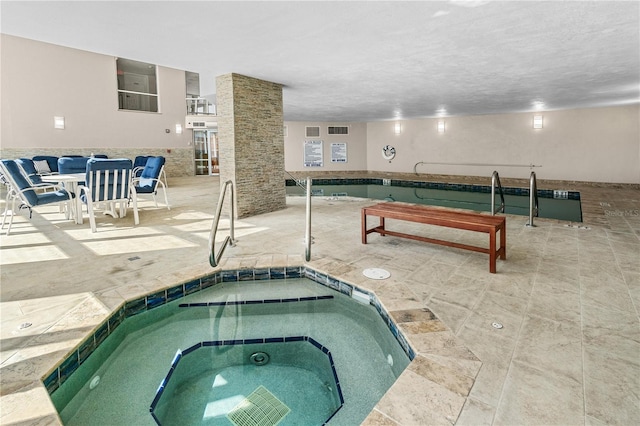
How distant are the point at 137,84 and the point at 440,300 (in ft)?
53.4

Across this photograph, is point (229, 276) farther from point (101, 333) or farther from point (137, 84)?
point (137, 84)

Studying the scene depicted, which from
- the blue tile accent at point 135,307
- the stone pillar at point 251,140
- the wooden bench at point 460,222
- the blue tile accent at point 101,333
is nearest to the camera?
the blue tile accent at point 101,333

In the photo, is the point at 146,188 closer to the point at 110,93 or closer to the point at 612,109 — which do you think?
the point at 110,93

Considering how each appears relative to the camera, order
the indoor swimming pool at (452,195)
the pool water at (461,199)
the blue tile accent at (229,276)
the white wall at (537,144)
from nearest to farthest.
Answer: the blue tile accent at (229,276), the pool water at (461,199), the indoor swimming pool at (452,195), the white wall at (537,144)

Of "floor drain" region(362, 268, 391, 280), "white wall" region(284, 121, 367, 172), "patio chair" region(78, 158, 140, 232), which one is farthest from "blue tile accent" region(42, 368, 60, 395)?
"white wall" region(284, 121, 367, 172)

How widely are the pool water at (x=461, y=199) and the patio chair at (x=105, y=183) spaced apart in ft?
15.5

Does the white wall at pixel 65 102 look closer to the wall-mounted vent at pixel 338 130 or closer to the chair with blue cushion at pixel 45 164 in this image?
the chair with blue cushion at pixel 45 164

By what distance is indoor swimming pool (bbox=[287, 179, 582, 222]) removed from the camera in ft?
25.3

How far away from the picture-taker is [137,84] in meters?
14.9

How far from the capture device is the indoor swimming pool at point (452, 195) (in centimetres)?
771

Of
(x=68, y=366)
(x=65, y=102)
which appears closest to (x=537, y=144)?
(x=68, y=366)

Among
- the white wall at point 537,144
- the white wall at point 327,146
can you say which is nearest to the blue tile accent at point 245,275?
the white wall at point 537,144

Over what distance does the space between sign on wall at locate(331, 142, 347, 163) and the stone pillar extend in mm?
8468

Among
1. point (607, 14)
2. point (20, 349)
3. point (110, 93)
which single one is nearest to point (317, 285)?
point (20, 349)
